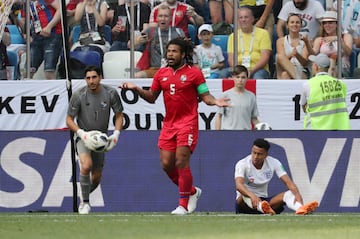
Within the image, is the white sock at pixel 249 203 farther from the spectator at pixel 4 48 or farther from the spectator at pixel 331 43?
the spectator at pixel 4 48

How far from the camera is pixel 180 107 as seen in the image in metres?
15.6

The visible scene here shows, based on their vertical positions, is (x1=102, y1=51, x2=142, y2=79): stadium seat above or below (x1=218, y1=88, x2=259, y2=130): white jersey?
above

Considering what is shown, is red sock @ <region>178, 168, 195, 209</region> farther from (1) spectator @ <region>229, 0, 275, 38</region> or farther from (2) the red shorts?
(1) spectator @ <region>229, 0, 275, 38</region>

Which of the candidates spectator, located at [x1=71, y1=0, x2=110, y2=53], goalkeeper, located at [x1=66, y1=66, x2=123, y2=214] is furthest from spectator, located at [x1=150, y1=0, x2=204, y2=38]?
goalkeeper, located at [x1=66, y1=66, x2=123, y2=214]

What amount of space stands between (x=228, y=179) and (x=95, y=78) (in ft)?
9.17

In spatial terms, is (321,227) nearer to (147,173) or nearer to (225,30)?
(147,173)

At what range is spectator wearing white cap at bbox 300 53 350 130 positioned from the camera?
61.7 feet

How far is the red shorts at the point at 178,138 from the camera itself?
15473 mm

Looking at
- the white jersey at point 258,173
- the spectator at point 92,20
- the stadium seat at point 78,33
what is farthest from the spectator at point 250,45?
the white jersey at point 258,173

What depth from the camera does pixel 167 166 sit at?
15641mm

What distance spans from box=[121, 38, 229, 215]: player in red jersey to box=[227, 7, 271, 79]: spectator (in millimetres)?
4705

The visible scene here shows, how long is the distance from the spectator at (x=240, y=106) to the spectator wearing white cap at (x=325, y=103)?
2.56ft

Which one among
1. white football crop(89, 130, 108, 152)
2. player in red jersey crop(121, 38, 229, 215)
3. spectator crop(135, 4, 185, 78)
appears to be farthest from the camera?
spectator crop(135, 4, 185, 78)

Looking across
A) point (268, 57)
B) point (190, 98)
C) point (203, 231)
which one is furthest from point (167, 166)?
point (268, 57)
